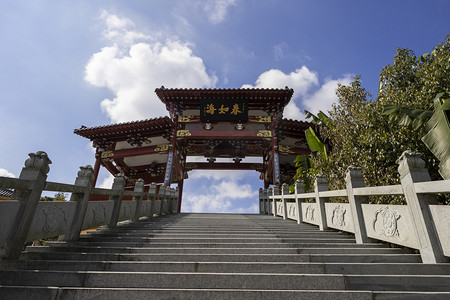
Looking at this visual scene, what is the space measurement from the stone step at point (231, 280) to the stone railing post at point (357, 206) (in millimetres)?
1328

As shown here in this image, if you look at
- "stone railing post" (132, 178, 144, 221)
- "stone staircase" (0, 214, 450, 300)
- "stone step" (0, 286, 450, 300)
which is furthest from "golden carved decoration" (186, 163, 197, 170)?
"stone step" (0, 286, 450, 300)

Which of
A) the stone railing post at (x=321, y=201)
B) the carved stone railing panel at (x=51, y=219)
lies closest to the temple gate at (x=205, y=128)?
the stone railing post at (x=321, y=201)

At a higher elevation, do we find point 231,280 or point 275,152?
point 275,152

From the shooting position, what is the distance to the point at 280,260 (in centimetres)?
255

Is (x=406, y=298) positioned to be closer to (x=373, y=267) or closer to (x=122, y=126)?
(x=373, y=267)

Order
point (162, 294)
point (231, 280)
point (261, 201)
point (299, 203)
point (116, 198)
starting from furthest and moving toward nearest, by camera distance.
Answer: point (261, 201) < point (299, 203) < point (116, 198) < point (231, 280) < point (162, 294)

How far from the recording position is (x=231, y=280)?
1.96 metres

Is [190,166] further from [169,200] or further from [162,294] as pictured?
[162,294]

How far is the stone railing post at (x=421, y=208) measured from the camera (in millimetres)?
2218

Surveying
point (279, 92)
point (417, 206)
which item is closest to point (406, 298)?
point (417, 206)

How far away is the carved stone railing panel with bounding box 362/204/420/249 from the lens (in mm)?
2518

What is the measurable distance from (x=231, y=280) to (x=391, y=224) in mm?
2249

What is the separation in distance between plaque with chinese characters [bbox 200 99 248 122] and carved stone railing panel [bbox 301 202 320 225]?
8561mm

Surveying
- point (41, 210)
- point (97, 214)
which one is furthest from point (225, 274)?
point (97, 214)
